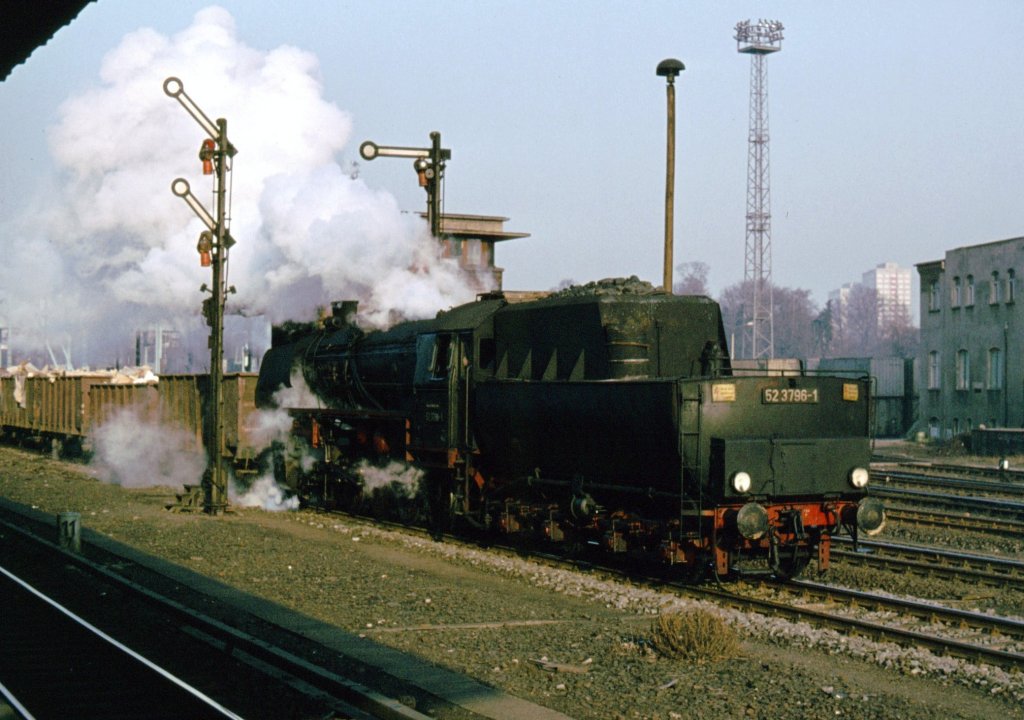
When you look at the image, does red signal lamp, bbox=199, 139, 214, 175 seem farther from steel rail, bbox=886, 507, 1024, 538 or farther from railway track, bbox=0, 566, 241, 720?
steel rail, bbox=886, 507, 1024, 538

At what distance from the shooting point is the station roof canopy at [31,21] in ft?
16.4

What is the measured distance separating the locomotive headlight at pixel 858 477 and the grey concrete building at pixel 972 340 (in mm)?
30402

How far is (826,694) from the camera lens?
8.46 m

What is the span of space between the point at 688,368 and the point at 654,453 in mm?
1840

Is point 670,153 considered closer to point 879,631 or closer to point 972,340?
point 879,631

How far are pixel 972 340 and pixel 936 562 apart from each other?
31.1 metres

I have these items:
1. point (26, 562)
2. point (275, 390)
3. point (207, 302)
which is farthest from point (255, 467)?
point (26, 562)

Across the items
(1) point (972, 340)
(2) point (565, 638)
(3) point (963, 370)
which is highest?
(1) point (972, 340)

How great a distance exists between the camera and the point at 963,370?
145 feet

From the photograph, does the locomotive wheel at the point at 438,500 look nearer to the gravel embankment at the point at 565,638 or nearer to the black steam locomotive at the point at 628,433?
the black steam locomotive at the point at 628,433

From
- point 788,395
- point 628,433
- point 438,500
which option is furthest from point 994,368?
point 628,433

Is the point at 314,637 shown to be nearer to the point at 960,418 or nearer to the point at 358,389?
the point at 358,389

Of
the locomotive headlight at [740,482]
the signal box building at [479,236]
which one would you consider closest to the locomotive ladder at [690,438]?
the locomotive headlight at [740,482]

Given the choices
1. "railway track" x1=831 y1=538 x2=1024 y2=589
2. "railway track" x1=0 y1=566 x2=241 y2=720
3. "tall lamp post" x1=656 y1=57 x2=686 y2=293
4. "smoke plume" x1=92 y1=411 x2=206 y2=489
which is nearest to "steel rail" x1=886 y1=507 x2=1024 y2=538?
"railway track" x1=831 y1=538 x2=1024 y2=589
